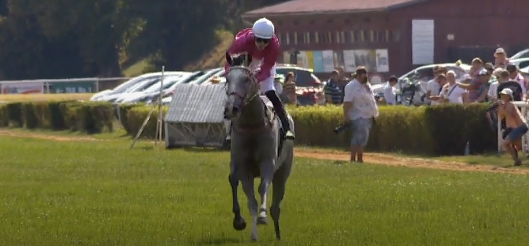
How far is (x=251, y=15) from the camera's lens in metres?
58.4

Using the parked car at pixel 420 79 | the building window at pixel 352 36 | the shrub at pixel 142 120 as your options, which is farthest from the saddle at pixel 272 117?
the building window at pixel 352 36

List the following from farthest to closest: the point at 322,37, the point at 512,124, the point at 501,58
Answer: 1. the point at 322,37
2. the point at 501,58
3. the point at 512,124

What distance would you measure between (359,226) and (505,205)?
2.71 m

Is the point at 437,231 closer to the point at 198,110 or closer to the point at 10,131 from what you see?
the point at 198,110

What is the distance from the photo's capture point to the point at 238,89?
37.0 feet

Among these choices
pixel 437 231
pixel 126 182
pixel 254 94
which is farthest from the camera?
pixel 126 182

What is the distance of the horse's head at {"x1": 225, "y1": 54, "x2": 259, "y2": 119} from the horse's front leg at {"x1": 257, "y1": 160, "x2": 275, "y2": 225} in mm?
785

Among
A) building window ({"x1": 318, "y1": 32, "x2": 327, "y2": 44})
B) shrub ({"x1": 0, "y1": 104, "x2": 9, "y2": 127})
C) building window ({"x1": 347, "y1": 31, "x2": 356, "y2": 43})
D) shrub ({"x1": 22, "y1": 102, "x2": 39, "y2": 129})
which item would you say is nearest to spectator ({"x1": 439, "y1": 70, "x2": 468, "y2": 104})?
shrub ({"x1": 22, "y1": 102, "x2": 39, "y2": 129})

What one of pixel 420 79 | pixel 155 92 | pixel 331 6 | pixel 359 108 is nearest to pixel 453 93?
pixel 359 108

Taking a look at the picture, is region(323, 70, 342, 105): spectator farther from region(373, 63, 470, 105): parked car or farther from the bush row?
region(373, 63, 470, 105): parked car

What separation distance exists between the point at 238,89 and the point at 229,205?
408 centimetres

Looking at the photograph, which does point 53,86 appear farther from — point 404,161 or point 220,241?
point 220,241

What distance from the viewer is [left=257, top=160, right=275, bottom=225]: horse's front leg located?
11961 millimetres

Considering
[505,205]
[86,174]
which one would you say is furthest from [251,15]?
[505,205]
